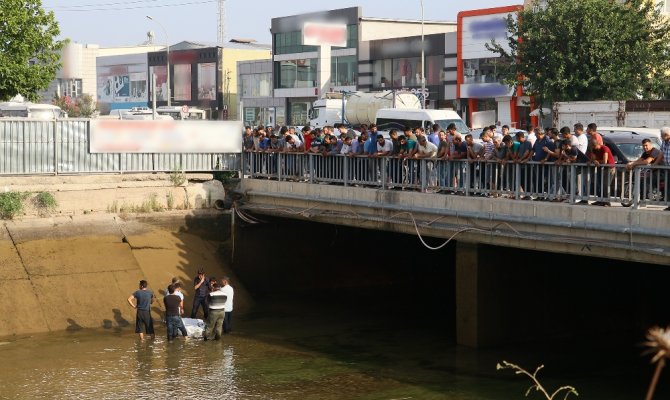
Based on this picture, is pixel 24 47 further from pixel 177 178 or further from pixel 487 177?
pixel 487 177

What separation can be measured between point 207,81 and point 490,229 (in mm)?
79322

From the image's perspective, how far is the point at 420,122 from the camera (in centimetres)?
3519

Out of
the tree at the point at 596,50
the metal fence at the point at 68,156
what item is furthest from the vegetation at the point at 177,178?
the tree at the point at 596,50

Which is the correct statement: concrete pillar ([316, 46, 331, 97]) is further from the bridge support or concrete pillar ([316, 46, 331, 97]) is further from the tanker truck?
the bridge support

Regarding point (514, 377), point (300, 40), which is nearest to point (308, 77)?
point (300, 40)

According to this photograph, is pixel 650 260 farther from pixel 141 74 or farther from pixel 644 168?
pixel 141 74

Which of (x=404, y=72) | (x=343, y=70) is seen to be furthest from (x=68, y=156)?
(x=343, y=70)

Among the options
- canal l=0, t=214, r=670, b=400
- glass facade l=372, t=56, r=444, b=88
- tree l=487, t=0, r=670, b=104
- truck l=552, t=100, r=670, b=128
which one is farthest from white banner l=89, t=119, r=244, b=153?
glass facade l=372, t=56, r=444, b=88

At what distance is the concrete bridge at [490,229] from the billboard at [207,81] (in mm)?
71643

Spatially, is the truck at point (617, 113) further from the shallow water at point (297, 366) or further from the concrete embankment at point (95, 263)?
the concrete embankment at point (95, 263)

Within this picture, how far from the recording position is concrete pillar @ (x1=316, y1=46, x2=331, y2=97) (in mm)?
73000

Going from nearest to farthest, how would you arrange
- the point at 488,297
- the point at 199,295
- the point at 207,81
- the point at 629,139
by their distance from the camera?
1. the point at 488,297
2. the point at 629,139
3. the point at 199,295
4. the point at 207,81

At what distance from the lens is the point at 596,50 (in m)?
40.8

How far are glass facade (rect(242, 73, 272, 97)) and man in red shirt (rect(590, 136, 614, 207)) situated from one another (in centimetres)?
6921
